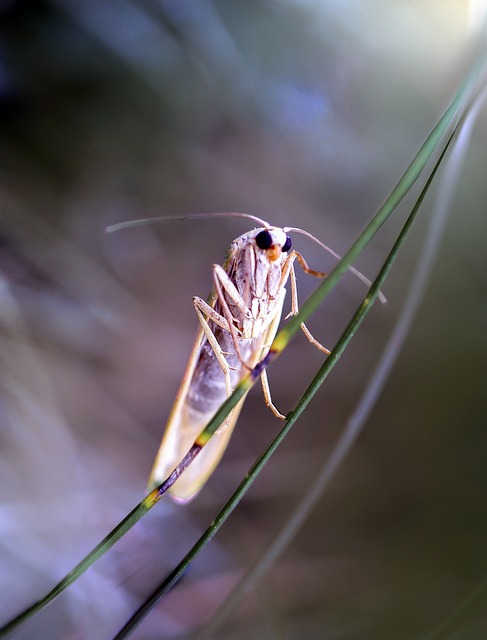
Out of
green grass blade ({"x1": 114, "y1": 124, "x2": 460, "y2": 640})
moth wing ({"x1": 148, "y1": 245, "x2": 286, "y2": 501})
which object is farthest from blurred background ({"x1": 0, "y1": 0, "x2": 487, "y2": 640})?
green grass blade ({"x1": 114, "y1": 124, "x2": 460, "y2": 640})

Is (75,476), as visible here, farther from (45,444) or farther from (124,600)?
(124,600)

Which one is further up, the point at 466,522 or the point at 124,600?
the point at 124,600

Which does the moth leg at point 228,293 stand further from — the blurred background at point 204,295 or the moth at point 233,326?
the blurred background at point 204,295

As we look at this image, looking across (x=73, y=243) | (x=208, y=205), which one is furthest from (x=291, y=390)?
(x=73, y=243)

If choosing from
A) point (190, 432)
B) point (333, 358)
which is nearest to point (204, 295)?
point (190, 432)

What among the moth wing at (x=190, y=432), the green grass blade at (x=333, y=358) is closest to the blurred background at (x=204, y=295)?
the moth wing at (x=190, y=432)
